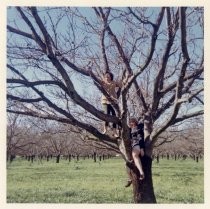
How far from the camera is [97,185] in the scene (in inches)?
196

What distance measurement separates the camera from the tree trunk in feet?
15.3

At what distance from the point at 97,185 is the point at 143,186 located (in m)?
0.61

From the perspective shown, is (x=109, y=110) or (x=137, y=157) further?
(x=109, y=110)

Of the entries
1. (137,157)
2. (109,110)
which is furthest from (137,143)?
(109,110)

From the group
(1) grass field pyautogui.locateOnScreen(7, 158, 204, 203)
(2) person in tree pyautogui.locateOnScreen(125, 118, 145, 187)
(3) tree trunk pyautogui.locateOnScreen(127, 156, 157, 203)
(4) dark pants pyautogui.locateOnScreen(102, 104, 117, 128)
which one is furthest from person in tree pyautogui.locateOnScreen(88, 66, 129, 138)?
(1) grass field pyautogui.locateOnScreen(7, 158, 204, 203)

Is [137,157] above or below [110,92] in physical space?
below

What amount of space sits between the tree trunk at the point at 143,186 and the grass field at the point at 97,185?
10 centimetres

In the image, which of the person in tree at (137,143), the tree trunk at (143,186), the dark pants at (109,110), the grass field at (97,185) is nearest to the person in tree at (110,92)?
the dark pants at (109,110)

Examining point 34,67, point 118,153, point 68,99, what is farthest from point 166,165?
point 34,67

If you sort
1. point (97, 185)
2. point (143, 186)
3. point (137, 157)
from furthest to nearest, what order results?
1. point (97, 185)
2. point (143, 186)
3. point (137, 157)

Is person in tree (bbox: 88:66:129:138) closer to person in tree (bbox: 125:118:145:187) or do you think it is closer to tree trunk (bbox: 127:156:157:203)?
person in tree (bbox: 125:118:145:187)

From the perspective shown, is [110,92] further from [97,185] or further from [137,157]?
[97,185]

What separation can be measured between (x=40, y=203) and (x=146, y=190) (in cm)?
121

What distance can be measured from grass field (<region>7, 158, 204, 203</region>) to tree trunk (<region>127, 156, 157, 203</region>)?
0.10 m
